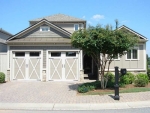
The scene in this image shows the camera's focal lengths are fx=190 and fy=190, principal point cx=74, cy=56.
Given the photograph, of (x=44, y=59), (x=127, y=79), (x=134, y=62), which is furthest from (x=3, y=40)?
(x=127, y=79)

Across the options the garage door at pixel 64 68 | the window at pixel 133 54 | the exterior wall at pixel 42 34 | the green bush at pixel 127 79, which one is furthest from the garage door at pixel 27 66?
the window at pixel 133 54

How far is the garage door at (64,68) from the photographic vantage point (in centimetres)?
1777

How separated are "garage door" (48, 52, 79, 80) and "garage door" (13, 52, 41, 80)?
1.13 meters

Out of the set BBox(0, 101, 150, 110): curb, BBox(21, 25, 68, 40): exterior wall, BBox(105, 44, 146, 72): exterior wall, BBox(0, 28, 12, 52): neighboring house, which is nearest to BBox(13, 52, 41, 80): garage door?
BBox(21, 25, 68, 40): exterior wall

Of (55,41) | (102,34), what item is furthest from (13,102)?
(55,41)

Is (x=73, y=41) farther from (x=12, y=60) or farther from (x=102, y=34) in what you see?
(x=12, y=60)

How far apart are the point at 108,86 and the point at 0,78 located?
9.13 metres

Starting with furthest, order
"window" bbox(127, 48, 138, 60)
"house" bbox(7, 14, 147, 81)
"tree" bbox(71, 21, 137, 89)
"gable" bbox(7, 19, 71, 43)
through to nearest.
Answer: "window" bbox(127, 48, 138, 60), "gable" bbox(7, 19, 71, 43), "house" bbox(7, 14, 147, 81), "tree" bbox(71, 21, 137, 89)

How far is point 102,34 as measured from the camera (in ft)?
37.5

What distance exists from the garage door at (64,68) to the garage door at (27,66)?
113 centimetres

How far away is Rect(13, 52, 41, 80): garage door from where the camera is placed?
1773 centimetres

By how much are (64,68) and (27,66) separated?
3.48 m

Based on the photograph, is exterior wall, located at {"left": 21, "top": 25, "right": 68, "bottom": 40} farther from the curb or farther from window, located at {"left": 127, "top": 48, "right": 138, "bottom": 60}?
the curb

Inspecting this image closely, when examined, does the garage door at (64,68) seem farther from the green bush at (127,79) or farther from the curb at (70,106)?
the curb at (70,106)
